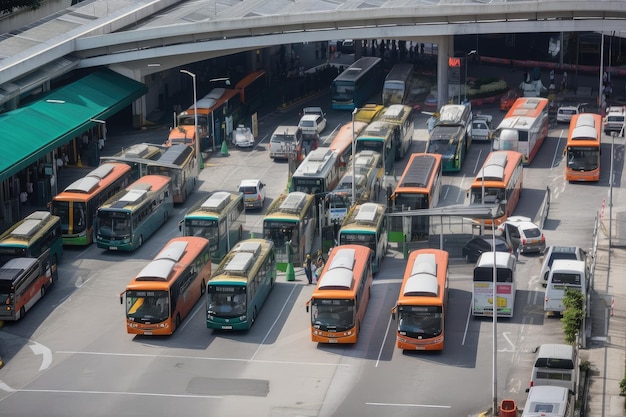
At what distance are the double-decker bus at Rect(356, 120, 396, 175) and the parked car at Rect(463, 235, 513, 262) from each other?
14.9 metres

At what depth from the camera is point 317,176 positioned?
7744cm

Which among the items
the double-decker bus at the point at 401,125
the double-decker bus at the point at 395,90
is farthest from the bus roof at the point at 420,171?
the double-decker bus at the point at 395,90

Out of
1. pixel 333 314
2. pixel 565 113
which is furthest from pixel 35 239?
pixel 565 113

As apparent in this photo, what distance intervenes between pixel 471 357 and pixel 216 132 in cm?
4244

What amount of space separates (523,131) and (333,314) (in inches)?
1256

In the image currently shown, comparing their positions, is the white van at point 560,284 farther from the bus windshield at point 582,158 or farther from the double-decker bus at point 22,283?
the double-decker bus at point 22,283

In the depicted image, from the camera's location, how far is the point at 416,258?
212 ft

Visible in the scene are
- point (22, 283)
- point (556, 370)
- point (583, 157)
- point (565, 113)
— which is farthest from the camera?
point (565, 113)

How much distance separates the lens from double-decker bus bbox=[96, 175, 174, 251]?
242 feet

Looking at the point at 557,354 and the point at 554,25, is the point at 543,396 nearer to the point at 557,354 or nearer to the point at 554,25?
the point at 557,354

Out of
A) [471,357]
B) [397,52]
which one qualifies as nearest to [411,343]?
[471,357]

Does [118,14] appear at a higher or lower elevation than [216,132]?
higher

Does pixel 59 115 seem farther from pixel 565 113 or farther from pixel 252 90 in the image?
pixel 565 113

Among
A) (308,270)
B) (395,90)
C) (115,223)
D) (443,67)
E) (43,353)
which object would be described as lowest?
(43,353)
